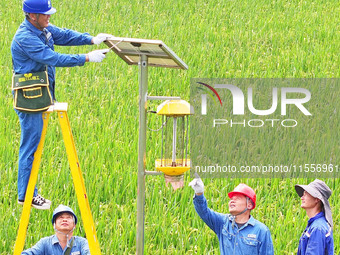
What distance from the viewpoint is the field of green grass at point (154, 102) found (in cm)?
525

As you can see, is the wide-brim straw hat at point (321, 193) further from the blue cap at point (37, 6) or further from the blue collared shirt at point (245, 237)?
the blue cap at point (37, 6)

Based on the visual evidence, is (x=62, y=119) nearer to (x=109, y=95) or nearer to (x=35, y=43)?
(x=35, y=43)

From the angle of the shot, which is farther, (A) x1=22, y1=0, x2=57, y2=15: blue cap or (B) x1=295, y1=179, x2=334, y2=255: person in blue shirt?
(A) x1=22, y1=0, x2=57, y2=15: blue cap

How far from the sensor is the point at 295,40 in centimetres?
1112

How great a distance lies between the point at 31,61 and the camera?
4199 mm

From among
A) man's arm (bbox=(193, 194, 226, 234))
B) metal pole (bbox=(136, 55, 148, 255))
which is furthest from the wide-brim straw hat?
metal pole (bbox=(136, 55, 148, 255))

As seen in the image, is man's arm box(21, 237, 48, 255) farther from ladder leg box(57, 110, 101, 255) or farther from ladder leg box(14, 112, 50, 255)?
ladder leg box(57, 110, 101, 255)

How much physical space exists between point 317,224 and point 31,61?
193cm

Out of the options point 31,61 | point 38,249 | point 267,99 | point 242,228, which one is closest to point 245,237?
point 242,228

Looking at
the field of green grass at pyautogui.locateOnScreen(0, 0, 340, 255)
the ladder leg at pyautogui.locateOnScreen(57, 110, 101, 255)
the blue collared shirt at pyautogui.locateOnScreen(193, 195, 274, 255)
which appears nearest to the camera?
the blue collared shirt at pyautogui.locateOnScreen(193, 195, 274, 255)

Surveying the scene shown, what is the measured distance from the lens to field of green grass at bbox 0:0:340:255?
17.2ft

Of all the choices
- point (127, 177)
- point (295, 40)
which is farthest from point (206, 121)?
point (295, 40)

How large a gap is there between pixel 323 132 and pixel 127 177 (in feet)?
7.57

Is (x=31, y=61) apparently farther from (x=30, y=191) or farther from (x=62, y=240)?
(x=62, y=240)
